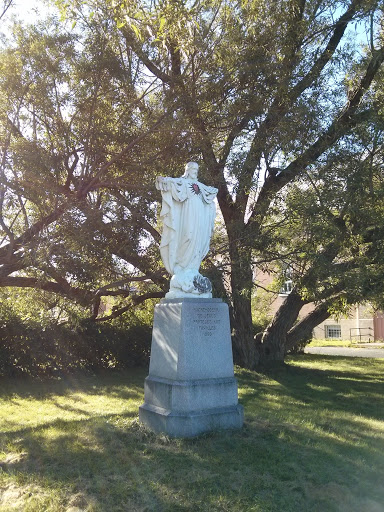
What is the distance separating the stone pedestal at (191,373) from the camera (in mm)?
5629

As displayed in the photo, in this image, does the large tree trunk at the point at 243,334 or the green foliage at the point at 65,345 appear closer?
the green foliage at the point at 65,345

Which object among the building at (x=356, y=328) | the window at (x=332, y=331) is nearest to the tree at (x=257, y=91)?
the building at (x=356, y=328)

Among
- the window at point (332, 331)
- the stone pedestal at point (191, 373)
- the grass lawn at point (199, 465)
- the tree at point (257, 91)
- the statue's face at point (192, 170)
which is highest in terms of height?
the tree at point (257, 91)

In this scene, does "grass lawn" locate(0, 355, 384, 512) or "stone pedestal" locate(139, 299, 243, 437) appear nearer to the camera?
"grass lawn" locate(0, 355, 384, 512)

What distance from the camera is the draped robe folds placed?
20.7 ft

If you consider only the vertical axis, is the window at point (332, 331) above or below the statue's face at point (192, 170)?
below

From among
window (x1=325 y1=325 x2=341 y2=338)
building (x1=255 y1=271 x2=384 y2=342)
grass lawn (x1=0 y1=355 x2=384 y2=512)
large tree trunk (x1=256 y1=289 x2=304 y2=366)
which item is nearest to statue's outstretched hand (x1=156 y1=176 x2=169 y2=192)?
grass lawn (x1=0 y1=355 x2=384 y2=512)

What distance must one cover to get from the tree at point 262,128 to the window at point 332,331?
23.7 metres

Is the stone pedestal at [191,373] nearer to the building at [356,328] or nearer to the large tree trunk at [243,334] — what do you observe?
the large tree trunk at [243,334]

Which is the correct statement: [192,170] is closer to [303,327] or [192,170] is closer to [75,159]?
[75,159]

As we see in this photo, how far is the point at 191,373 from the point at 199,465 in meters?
1.23

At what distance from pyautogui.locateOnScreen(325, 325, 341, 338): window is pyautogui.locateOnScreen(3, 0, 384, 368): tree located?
23740 millimetres

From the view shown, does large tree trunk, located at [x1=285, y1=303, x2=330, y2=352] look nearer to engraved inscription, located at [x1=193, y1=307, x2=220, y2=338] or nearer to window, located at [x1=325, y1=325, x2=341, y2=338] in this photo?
engraved inscription, located at [x1=193, y1=307, x2=220, y2=338]

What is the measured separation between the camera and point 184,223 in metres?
6.39
